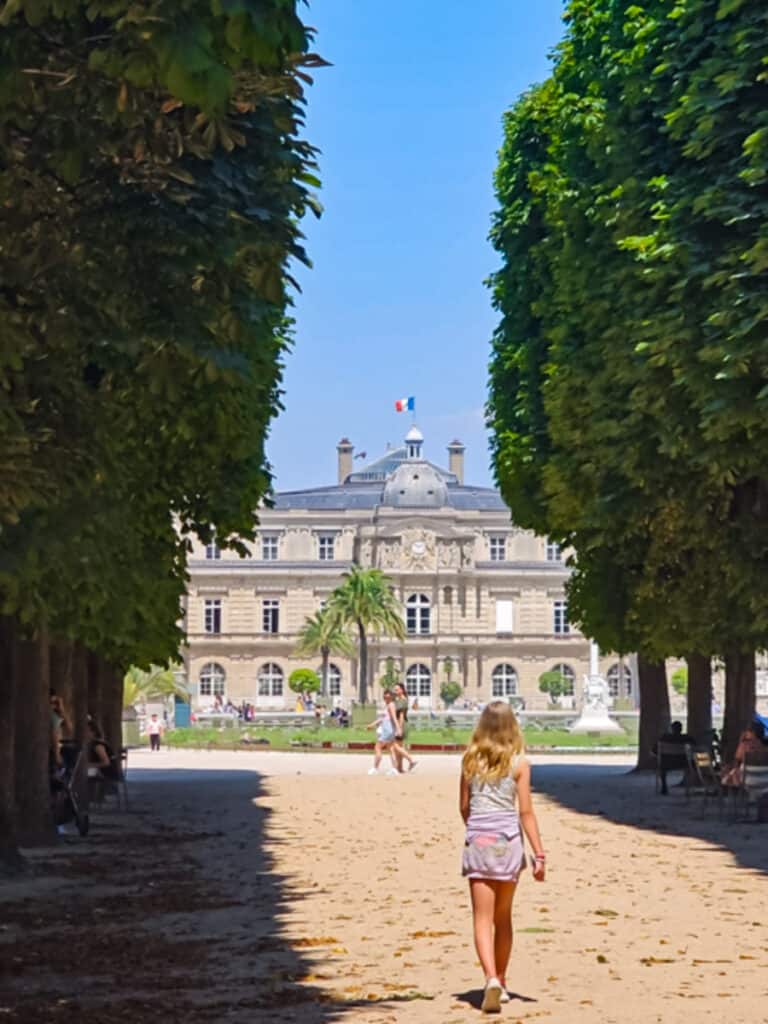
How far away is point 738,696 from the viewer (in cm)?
2347

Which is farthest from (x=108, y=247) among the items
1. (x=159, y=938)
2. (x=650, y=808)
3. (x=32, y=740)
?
(x=650, y=808)

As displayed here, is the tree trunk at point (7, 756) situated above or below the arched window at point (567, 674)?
below

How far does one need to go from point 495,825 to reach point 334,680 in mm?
99468

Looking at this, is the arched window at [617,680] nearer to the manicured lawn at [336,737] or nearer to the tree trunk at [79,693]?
the manicured lawn at [336,737]

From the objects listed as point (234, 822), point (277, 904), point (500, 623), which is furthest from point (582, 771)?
point (500, 623)

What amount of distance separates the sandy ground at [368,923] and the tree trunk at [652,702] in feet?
31.7

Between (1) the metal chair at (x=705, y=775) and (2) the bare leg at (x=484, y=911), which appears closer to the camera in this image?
(2) the bare leg at (x=484, y=911)

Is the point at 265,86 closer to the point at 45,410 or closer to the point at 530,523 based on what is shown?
the point at 45,410

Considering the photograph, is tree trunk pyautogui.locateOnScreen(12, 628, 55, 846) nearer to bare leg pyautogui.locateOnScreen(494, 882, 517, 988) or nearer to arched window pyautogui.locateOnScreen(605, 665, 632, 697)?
bare leg pyautogui.locateOnScreen(494, 882, 517, 988)

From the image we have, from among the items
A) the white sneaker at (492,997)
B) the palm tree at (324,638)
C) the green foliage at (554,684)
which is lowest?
the white sneaker at (492,997)

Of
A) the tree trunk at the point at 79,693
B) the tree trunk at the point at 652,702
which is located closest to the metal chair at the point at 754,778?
the tree trunk at the point at 79,693

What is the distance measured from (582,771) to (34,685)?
2001 centimetres

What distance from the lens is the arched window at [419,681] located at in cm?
10850

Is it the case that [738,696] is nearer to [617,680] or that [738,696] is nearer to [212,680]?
[617,680]
